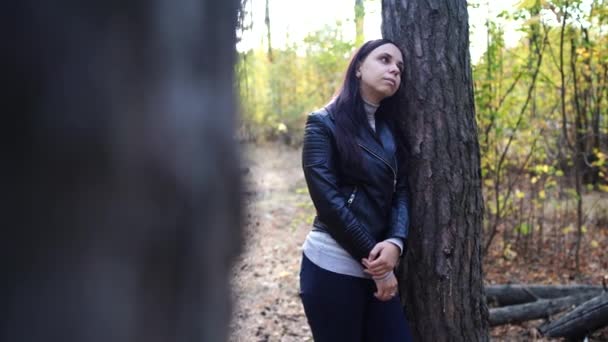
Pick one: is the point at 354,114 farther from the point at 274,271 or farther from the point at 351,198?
the point at 274,271

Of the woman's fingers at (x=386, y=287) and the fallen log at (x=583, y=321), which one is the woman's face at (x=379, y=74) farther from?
the fallen log at (x=583, y=321)

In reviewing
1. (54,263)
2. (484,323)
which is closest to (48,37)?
(54,263)

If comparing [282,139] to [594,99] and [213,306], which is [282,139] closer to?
[594,99]

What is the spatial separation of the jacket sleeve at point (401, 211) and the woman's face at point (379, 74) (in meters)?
0.39

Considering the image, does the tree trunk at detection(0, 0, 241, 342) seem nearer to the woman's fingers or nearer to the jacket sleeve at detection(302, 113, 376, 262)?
the jacket sleeve at detection(302, 113, 376, 262)

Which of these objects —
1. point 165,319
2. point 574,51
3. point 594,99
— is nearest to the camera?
point 165,319

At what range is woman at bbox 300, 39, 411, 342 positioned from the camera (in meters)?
2.33

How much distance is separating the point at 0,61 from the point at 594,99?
7.84 meters

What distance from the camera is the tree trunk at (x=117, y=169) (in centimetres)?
42

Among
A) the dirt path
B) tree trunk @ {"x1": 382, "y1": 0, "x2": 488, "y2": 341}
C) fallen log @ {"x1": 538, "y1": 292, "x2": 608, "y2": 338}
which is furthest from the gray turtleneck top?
fallen log @ {"x1": 538, "y1": 292, "x2": 608, "y2": 338}

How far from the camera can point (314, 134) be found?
2404mm

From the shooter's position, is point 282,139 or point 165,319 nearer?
point 165,319

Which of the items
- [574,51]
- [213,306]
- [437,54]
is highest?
[574,51]

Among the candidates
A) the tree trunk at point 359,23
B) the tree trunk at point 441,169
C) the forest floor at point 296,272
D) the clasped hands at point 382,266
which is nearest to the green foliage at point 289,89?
the forest floor at point 296,272
